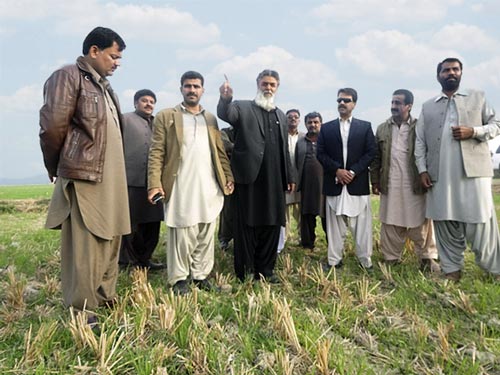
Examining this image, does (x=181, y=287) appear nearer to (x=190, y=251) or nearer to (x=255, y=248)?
(x=190, y=251)

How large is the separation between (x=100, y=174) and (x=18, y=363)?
4.26 feet

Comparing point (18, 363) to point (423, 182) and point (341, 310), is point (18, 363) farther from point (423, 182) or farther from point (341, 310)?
point (423, 182)

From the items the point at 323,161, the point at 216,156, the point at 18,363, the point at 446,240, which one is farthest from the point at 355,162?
the point at 18,363

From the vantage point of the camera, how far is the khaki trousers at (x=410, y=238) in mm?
4836

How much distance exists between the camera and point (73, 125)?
2.96 meters

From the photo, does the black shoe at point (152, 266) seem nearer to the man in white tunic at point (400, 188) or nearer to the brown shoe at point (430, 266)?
the man in white tunic at point (400, 188)

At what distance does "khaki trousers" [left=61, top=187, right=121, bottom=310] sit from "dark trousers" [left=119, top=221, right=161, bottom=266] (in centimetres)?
179

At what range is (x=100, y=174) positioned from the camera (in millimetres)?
2973

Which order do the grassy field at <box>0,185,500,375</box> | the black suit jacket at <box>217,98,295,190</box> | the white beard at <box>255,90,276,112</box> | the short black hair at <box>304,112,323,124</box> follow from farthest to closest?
the short black hair at <box>304,112,323,124</box>
the white beard at <box>255,90,276,112</box>
the black suit jacket at <box>217,98,295,190</box>
the grassy field at <box>0,185,500,375</box>

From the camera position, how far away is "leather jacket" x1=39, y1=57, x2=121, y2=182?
2.81 m

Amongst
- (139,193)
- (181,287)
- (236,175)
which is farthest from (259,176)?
(139,193)

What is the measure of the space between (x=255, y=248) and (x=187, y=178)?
1082 millimetres

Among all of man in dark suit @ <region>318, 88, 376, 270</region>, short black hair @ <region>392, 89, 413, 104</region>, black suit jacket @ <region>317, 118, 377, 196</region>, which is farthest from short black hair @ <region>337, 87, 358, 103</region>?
short black hair @ <region>392, 89, 413, 104</region>

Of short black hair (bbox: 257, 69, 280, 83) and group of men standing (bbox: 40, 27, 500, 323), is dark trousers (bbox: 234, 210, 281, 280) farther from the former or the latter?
short black hair (bbox: 257, 69, 280, 83)
